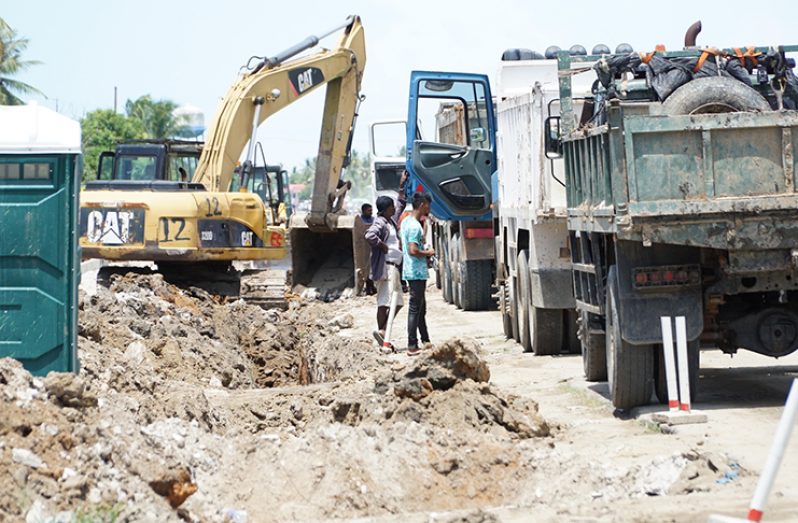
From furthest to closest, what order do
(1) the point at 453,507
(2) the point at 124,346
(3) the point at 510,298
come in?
(3) the point at 510,298 < (2) the point at 124,346 < (1) the point at 453,507

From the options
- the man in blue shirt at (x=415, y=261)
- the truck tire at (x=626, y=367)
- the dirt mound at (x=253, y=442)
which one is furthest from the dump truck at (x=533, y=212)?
the truck tire at (x=626, y=367)

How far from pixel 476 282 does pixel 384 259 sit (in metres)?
6.01

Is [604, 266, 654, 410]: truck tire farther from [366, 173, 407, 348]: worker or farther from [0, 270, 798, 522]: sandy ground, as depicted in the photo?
[366, 173, 407, 348]: worker

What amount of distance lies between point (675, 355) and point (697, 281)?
2.05 feet

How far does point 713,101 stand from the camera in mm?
9984

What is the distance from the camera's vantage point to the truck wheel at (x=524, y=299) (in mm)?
14805

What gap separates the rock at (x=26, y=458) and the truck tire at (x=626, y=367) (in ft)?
15.2

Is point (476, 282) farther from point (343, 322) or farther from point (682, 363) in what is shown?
point (682, 363)

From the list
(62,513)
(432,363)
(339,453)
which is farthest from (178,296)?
(62,513)

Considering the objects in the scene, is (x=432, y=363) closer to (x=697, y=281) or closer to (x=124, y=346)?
(x=697, y=281)

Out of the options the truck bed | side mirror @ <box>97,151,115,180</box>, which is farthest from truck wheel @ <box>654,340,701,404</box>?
side mirror @ <box>97,151,115,180</box>

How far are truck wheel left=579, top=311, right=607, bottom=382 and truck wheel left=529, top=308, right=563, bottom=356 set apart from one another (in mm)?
2431

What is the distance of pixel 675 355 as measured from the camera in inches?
384

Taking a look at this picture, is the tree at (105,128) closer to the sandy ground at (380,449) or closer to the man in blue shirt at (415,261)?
the man in blue shirt at (415,261)
